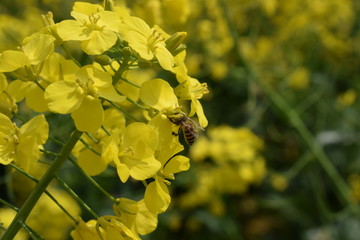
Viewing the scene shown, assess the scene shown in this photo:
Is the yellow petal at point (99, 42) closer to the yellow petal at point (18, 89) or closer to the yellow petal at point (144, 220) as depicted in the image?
the yellow petal at point (18, 89)

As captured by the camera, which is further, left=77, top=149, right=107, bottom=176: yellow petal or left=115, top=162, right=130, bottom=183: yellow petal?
left=77, top=149, right=107, bottom=176: yellow petal

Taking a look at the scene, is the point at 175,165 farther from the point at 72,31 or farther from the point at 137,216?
the point at 72,31

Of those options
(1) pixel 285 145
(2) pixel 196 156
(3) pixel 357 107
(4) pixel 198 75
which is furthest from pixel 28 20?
(3) pixel 357 107

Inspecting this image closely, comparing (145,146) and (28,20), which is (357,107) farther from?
(145,146)

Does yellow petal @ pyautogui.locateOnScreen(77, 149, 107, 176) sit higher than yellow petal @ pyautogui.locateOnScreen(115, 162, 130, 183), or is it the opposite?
yellow petal @ pyautogui.locateOnScreen(77, 149, 107, 176)

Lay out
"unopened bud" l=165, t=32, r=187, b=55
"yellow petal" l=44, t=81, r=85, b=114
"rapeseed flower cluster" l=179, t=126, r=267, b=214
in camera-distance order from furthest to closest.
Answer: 1. "rapeseed flower cluster" l=179, t=126, r=267, b=214
2. "unopened bud" l=165, t=32, r=187, b=55
3. "yellow petal" l=44, t=81, r=85, b=114

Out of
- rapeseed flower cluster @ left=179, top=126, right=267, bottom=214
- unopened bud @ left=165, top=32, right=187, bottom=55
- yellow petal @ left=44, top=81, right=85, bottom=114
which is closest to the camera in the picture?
yellow petal @ left=44, top=81, right=85, bottom=114

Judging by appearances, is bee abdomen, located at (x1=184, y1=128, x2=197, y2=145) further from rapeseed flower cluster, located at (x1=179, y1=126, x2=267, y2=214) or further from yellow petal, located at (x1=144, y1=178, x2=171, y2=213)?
rapeseed flower cluster, located at (x1=179, y1=126, x2=267, y2=214)

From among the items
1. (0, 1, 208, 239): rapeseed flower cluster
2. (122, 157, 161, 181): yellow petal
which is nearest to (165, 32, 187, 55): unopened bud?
(0, 1, 208, 239): rapeseed flower cluster
